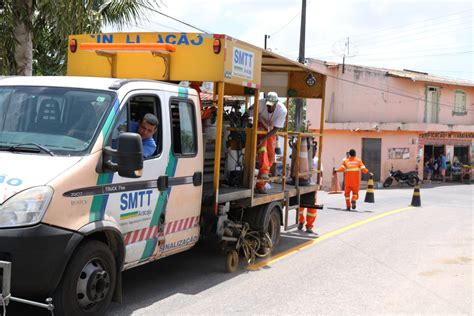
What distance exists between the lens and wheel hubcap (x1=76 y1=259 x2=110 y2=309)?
4652 mm

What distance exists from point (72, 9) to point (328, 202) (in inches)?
411

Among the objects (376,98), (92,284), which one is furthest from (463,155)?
(92,284)

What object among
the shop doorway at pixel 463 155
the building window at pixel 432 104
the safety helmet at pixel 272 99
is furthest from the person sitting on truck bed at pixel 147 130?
the shop doorway at pixel 463 155

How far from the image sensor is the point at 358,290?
679cm

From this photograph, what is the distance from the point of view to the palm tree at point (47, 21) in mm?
10266

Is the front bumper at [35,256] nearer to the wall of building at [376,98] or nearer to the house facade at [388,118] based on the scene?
the house facade at [388,118]

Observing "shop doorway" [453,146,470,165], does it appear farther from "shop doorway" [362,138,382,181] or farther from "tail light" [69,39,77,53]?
"tail light" [69,39,77,53]

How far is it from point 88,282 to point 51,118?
1.49 metres

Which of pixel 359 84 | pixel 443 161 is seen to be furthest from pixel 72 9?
pixel 443 161

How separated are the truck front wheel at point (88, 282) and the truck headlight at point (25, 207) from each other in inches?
21.9

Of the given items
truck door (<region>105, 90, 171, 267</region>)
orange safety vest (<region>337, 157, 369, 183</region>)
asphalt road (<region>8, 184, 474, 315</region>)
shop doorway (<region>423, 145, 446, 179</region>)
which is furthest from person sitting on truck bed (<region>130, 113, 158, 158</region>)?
shop doorway (<region>423, 145, 446, 179</region>)

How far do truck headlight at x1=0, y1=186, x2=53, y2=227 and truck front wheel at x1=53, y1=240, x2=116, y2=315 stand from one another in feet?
1.83

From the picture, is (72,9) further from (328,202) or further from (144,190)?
(328,202)

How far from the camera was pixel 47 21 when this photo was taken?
11461 mm
